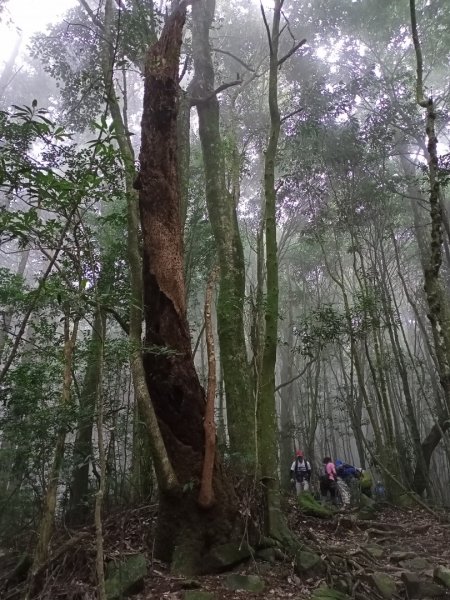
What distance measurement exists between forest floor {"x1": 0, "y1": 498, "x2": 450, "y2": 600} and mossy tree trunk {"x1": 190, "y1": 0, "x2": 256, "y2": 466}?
4.28 feet

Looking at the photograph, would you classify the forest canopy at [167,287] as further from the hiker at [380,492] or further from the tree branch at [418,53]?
the hiker at [380,492]

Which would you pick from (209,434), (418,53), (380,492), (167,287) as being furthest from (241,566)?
(380,492)

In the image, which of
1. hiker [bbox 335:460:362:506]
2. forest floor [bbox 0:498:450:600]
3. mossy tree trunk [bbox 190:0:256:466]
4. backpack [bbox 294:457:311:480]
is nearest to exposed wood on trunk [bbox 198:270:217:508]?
forest floor [bbox 0:498:450:600]

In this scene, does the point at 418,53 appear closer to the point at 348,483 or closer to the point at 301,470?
the point at 348,483

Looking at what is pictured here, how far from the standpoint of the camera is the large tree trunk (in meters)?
3.99

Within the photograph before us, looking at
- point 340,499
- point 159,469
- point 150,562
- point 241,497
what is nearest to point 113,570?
point 150,562

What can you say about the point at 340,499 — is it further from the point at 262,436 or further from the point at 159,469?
the point at 159,469

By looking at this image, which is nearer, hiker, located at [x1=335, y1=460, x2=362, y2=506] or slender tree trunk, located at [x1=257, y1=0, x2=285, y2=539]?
slender tree trunk, located at [x1=257, y1=0, x2=285, y2=539]

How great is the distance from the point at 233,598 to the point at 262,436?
1751mm

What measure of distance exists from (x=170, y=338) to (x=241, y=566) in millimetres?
2183

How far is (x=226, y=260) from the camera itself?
6.57 m

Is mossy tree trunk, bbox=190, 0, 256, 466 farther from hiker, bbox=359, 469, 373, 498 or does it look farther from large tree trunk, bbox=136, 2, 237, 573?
hiker, bbox=359, 469, 373, 498

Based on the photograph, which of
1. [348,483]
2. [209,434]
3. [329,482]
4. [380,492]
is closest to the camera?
[209,434]

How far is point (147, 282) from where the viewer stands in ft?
14.3
